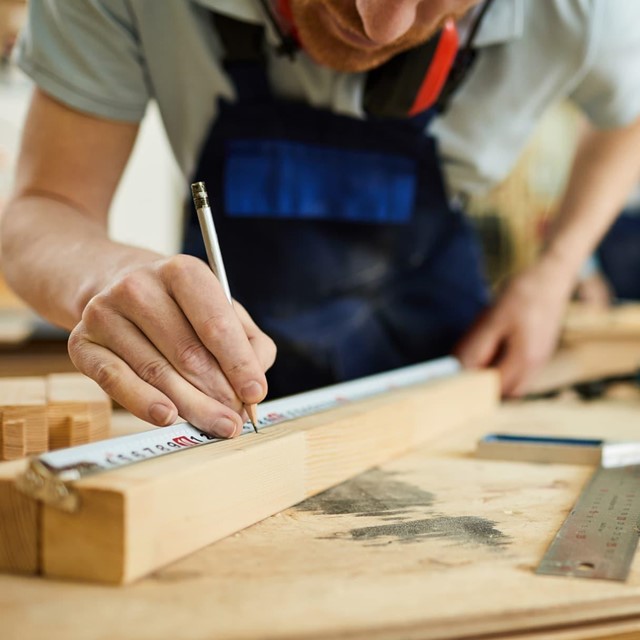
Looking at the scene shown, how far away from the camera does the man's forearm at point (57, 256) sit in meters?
0.95

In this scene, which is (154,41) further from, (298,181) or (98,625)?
(98,625)

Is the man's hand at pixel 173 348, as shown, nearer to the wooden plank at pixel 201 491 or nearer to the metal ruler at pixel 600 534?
the wooden plank at pixel 201 491

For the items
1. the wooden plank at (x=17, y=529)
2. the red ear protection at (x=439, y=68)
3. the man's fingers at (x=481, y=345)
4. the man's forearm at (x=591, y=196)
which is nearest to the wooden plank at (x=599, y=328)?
the man's forearm at (x=591, y=196)

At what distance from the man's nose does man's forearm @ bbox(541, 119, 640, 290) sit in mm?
921

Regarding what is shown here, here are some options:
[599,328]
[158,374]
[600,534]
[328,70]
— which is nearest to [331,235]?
[328,70]

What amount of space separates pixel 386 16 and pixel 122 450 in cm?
64

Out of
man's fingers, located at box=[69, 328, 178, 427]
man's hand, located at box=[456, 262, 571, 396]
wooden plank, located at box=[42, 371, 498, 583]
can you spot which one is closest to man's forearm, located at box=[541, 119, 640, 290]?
man's hand, located at box=[456, 262, 571, 396]

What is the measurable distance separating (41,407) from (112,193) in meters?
0.47

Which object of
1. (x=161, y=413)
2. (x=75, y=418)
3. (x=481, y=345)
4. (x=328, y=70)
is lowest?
(x=481, y=345)

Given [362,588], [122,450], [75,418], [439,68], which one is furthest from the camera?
[439,68]

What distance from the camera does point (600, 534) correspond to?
76cm

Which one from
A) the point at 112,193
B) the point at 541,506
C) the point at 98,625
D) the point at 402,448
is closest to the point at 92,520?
the point at 98,625

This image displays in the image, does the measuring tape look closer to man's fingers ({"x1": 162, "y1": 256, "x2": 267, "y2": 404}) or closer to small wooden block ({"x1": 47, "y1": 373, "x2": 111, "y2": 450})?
man's fingers ({"x1": 162, "y1": 256, "x2": 267, "y2": 404})

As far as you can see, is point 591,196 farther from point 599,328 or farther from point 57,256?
point 57,256
